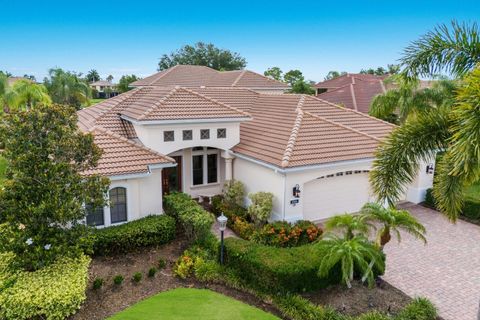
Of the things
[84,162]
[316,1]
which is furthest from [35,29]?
[84,162]

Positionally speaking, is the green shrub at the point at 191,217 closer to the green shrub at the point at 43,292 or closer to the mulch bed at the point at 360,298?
the green shrub at the point at 43,292

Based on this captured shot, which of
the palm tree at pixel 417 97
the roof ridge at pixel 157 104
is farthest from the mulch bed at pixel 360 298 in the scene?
the palm tree at pixel 417 97

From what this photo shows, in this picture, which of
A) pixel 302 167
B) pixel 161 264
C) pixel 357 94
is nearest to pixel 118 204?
pixel 161 264

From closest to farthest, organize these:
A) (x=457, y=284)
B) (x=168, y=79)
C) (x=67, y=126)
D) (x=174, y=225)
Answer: (x=67, y=126) → (x=457, y=284) → (x=174, y=225) → (x=168, y=79)

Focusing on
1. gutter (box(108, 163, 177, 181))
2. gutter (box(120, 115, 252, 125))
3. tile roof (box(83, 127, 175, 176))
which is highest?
gutter (box(120, 115, 252, 125))

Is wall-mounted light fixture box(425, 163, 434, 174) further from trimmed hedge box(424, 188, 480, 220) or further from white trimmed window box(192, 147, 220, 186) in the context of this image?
white trimmed window box(192, 147, 220, 186)

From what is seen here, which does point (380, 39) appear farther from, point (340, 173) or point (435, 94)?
point (340, 173)

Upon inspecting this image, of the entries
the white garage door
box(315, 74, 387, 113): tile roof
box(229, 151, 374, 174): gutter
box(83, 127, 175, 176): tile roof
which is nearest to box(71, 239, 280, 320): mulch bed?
box(83, 127, 175, 176): tile roof

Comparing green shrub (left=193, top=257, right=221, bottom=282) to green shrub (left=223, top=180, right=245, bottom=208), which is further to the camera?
green shrub (left=223, top=180, right=245, bottom=208)
